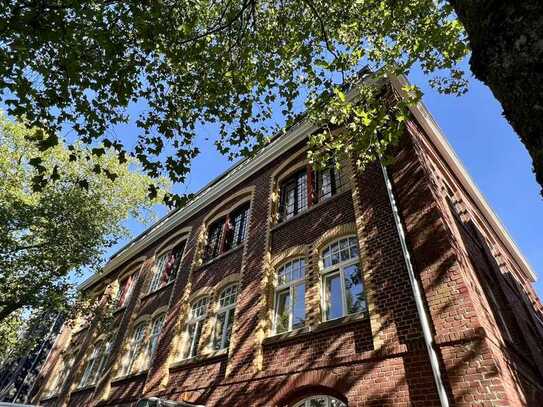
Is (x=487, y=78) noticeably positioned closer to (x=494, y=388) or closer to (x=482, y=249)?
(x=494, y=388)

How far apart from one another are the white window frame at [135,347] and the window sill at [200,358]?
3449mm

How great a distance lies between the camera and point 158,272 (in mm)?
17391

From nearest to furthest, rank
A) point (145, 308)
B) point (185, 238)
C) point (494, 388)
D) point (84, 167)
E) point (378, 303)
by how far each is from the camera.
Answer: point (494, 388), point (378, 303), point (145, 308), point (185, 238), point (84, 167)

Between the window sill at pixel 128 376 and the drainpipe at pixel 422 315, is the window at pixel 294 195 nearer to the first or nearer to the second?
the drainpipe at pixel 422 315

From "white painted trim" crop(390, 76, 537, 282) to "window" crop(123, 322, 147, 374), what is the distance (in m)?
13.4

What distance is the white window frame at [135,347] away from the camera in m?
13.7

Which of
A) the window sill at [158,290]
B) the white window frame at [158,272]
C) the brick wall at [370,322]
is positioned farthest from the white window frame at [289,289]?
the white window frame at [158,272]

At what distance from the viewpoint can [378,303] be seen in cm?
687

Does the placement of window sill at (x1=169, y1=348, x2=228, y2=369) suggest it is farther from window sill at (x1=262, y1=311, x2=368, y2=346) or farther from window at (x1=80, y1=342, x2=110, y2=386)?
window at (x1=80, y1=342, x2=110, y2=386)

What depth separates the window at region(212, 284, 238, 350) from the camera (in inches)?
403

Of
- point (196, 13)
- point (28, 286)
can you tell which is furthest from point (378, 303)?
point (28, 286)

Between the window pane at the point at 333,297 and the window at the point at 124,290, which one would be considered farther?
the window at the point at 124,290

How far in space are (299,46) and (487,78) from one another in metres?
7.31

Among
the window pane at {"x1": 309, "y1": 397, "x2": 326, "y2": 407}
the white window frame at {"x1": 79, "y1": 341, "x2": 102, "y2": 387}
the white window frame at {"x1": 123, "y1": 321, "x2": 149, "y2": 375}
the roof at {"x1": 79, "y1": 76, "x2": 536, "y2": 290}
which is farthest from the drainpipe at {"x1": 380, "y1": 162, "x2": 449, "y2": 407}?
the white window frame at {"x1": 79, "y1": 341, "x2": 102, "y2": 387}
